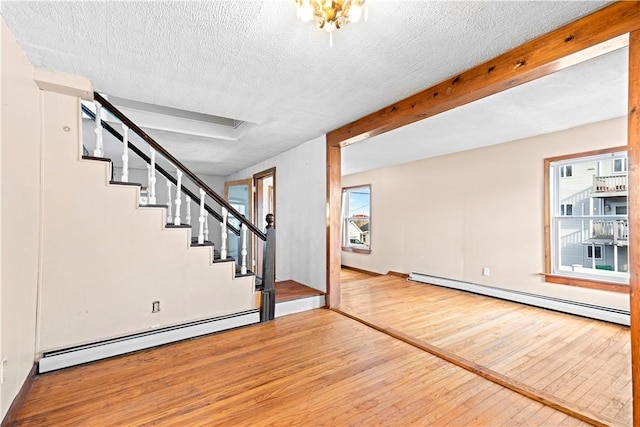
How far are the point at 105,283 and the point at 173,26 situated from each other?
2.12m

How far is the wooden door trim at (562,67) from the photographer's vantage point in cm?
148

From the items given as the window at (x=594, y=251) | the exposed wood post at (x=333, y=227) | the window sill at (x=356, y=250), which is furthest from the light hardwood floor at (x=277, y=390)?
the window sill at (x=356, y=250)

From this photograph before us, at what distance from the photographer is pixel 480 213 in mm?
4734

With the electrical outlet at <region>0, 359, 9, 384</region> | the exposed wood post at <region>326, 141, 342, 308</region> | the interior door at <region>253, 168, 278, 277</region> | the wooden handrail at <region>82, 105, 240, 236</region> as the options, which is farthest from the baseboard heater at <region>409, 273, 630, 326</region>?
the electrical outlet at <region>0, 359, 9, 384</region>

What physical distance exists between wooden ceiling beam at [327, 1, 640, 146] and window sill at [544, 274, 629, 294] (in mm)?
3036

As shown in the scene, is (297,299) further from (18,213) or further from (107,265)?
(18,213)

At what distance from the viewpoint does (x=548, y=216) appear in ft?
13.0

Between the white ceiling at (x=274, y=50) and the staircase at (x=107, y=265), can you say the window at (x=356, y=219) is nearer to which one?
the white ceiling at (x=274, y=50)

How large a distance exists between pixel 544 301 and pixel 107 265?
206 inches

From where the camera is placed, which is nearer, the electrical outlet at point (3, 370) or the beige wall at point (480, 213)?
the electrical outlet at point (3, 370)

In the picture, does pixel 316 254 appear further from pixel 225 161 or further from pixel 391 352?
pixel 225 161

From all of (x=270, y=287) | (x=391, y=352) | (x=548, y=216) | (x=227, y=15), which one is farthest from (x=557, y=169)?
(x=227, y=15)

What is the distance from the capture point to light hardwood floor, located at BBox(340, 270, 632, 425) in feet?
6.81

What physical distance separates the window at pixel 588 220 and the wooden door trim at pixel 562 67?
2559 mm
